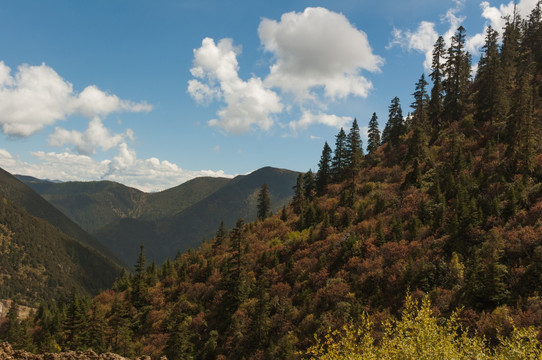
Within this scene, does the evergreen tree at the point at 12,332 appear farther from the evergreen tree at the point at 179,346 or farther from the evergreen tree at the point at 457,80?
the evergreen tree at the point at 457,80

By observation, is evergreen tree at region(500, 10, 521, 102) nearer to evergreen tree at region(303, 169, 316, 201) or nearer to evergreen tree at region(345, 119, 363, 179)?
evergreen tree at region(345, 119, 363, 179)

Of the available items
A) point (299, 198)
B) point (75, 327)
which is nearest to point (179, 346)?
point (75, 327)

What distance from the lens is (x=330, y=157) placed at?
72812 millimetres

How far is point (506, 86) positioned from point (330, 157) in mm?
35050

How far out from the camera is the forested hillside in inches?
964

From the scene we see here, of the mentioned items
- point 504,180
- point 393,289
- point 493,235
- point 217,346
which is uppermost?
Answer: point 504,180

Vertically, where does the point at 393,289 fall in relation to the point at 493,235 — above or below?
below

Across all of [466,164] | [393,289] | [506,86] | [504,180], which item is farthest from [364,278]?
[506,86]

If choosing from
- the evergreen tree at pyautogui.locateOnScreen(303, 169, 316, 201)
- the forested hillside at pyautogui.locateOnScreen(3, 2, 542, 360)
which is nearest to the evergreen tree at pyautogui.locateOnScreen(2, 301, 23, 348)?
the forested hillside at pyautogui.locateOnScreen(3, 2, 542, 360)

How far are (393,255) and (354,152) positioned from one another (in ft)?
97.6

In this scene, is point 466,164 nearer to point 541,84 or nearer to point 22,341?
point 541,84

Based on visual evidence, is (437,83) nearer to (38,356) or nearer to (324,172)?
(324,172)

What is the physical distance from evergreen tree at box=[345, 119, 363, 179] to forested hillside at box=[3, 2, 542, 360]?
0.37m

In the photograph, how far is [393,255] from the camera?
104ft
